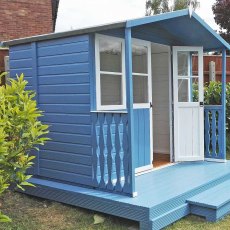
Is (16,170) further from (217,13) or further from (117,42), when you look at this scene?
(217,13)

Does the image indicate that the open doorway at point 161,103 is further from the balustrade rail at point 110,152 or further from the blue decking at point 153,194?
the balustrade rail at point 110,152

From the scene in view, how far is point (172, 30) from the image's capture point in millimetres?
5797

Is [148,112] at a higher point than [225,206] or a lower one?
higher

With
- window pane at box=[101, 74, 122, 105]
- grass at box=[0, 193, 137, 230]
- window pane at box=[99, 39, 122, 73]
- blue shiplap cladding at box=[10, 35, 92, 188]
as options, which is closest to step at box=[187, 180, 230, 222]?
grass at box=[0, 193, 137, 230]

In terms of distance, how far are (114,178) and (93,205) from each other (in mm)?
531

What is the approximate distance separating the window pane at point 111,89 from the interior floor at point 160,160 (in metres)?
1.42

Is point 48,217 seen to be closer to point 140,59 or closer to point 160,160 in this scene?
point 160,160

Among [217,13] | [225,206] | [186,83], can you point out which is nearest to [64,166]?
[225,206]

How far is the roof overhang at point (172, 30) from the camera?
4522mm

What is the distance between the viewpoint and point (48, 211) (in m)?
4.78

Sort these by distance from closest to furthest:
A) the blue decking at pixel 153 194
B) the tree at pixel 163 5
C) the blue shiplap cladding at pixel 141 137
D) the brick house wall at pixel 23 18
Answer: the blue decking at pixel 153 194 → the blue shiplap cladding at pixel 141 137 → the brick house wall at pixel 23 18 → the tree at pixel 163 5

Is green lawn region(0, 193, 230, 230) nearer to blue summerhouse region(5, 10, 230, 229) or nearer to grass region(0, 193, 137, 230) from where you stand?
grass region(0, 193, 137, 230)

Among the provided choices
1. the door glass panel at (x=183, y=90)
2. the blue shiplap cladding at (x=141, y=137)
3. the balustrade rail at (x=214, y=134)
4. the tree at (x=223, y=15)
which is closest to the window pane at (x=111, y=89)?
the blue shiplap cladding at (x=141, y=137)

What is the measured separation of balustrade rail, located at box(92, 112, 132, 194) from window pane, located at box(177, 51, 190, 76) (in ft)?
6.55
